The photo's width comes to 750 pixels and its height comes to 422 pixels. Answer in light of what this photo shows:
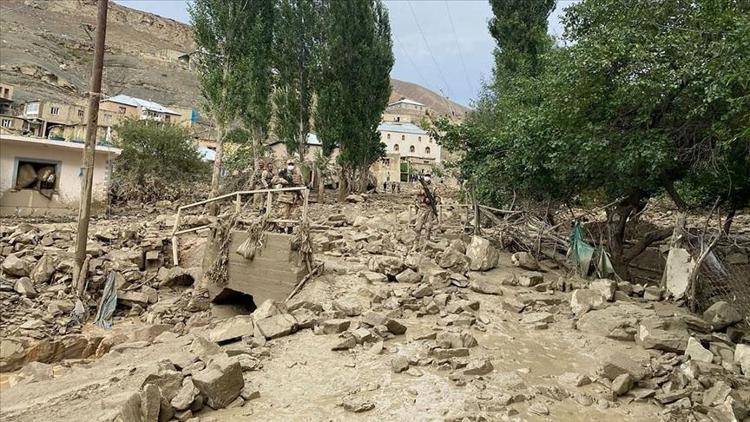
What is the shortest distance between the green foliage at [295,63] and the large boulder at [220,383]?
63.9 feet

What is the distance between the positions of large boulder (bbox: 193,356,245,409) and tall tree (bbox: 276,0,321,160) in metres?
19.4

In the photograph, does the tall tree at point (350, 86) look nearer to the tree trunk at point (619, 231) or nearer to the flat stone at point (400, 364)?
the tree trunk at point (619, 231)

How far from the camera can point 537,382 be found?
480 cm

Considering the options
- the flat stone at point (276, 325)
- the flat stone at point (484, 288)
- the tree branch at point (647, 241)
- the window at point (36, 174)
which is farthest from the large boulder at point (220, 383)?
the window at point (36, 174)

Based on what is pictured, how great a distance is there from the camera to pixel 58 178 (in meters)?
16.8

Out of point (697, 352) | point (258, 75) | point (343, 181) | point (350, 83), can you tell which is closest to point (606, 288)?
point (697, 352)

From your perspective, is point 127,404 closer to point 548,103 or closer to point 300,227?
point 300,227

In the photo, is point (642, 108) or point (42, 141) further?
point (42, 141)

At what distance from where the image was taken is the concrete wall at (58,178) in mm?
15656

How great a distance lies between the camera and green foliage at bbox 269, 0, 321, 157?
74.3 ft

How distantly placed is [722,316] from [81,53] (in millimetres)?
81845

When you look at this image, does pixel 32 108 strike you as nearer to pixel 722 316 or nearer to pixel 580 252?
pixel 580 252

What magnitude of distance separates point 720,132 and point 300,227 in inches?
260

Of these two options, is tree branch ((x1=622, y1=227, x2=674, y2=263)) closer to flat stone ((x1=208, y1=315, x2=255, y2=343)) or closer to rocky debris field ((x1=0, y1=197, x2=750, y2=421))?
rocky debris field ((x1=0, y1=197, x2=750, y2=421))
